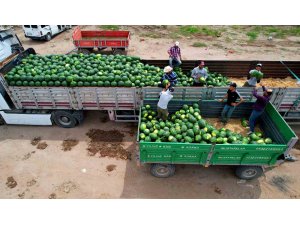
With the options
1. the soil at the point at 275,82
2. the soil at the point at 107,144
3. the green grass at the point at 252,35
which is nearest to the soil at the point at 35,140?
the soil at the point at 107,144

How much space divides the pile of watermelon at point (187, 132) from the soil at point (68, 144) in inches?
126

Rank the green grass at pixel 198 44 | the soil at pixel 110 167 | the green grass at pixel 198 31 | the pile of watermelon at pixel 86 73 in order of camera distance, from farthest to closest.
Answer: the green grass at pixel 198 31, the green grass at pixel 198 44, the pile of watermelon at pixel 86 73, the soil at pixel 110 167

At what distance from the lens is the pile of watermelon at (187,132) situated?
6961 millimetres

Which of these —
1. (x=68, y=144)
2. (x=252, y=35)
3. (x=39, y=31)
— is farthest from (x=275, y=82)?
(x=39, y=31)

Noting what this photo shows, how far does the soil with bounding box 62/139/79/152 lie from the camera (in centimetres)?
888

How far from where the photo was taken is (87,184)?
7.57m

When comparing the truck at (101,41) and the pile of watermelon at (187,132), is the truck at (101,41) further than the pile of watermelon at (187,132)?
Yes

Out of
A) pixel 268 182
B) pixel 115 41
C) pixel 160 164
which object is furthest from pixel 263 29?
pixel 160 164

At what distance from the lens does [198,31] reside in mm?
20672

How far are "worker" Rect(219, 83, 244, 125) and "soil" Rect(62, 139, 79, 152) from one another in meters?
6.01

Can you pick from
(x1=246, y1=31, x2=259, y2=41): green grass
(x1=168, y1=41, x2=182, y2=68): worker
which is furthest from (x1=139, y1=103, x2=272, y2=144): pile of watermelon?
(x1=246, y1=31, x2=259, y2=41): green grass

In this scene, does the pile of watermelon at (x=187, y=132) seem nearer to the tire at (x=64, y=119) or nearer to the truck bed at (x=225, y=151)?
the truck bed at (x=225, y=151)

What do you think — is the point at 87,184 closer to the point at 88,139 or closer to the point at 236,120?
the point at 88,139

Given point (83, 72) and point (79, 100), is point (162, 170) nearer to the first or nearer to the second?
point (79, 100)
